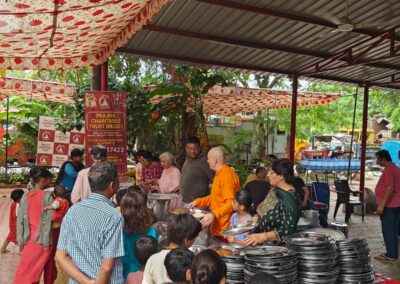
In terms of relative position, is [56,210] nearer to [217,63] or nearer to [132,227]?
[132,227]

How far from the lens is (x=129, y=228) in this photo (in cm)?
278

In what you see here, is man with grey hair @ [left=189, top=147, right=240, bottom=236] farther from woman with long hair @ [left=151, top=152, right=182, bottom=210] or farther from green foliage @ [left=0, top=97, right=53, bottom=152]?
green foliage @ [left=0, top=97, right=53, bottom=152]

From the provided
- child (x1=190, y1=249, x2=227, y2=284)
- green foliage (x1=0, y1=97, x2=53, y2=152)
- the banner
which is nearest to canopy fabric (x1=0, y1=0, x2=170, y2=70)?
child (x1=190, y1=249, x2=227, y2=284)

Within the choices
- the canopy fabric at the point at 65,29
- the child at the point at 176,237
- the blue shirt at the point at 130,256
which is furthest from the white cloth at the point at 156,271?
the canopy fabric at the point at 65,29

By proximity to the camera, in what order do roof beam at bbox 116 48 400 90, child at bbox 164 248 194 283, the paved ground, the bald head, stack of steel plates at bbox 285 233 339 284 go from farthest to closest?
roof beam at bbox 116 48 400 90 → the paved ground → the bald head → stack of steel plates at bbox 285 233 339 284 → child at bbox 164 248 194 283

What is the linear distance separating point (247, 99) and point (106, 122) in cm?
541

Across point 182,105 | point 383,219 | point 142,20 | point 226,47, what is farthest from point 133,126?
point 383,219

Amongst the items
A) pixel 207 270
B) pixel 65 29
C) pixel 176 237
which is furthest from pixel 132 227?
pixel 65 29

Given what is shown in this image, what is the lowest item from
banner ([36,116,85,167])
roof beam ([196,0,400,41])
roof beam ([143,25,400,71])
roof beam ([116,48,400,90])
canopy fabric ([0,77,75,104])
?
banner ([36,116,85,167])

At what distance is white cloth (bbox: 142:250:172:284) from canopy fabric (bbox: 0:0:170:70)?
1941 millimetres

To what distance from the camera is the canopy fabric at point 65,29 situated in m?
3.18

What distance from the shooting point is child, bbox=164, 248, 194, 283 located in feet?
7.05

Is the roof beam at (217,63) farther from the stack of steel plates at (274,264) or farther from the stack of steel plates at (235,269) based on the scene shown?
the stack of steel plates at (274,264)

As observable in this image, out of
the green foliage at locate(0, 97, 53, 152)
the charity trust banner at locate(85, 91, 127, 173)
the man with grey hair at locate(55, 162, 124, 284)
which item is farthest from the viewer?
the green foliage at locate(0, 97, 53, 152)
